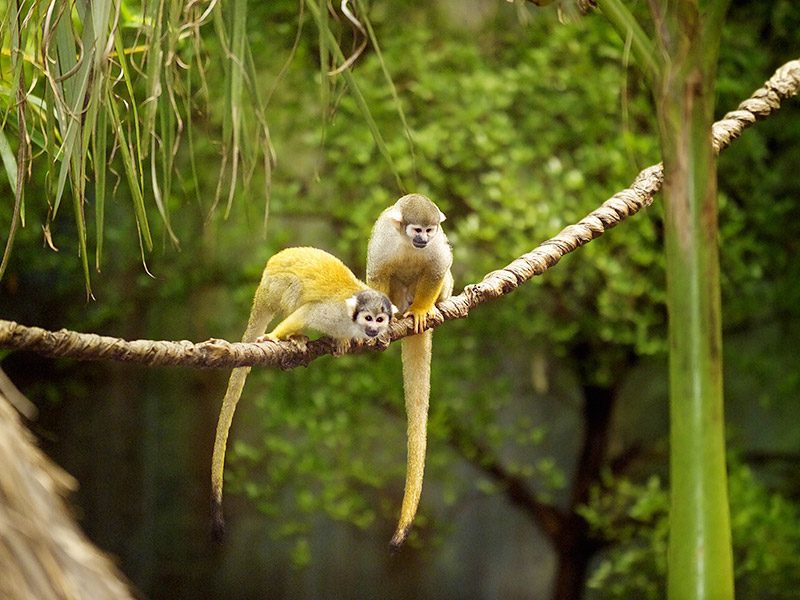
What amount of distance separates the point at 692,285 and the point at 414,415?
1.87ft

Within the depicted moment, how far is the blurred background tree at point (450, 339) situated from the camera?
355cm

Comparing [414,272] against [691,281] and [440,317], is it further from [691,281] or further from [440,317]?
[691,281]

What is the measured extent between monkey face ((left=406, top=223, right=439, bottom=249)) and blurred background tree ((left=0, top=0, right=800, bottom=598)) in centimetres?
147

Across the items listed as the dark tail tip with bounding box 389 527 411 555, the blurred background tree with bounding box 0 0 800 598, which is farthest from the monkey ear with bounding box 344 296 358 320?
the blurred background tree with bounding box 0 0 800 598

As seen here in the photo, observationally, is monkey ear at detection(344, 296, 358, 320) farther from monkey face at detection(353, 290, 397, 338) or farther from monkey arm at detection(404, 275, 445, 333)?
monkey arm at detection(404, 275, 445, 333)

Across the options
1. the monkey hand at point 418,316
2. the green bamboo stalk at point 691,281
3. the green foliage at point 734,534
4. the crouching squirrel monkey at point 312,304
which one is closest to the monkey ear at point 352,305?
the crouching squirrel monkey at point 312,304

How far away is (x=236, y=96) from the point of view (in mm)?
1204

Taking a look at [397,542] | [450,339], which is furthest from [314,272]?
[450,339]

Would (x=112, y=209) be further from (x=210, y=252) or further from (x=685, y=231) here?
(x=685, y=231)

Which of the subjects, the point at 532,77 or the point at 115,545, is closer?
the point at 532,77

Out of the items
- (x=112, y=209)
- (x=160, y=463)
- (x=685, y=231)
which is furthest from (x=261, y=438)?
(x=685, y=231)

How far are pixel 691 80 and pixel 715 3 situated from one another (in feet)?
0.48

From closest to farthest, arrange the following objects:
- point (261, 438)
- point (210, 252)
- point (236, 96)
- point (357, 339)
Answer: point (236, 96) < point (357, 339) < point (210, 252) < point (261, 438)

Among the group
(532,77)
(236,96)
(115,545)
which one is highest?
(532,77)
